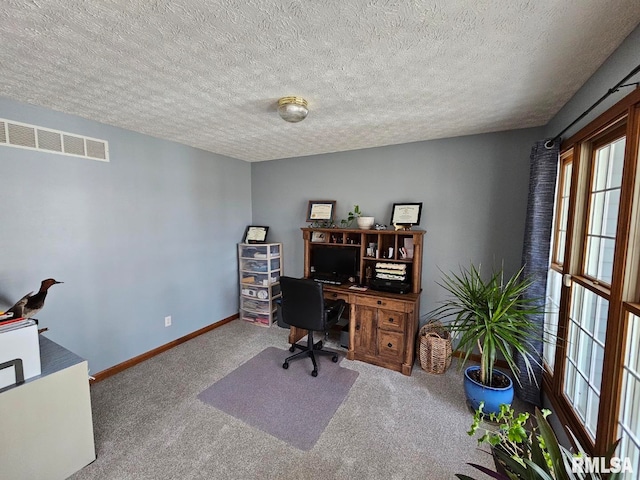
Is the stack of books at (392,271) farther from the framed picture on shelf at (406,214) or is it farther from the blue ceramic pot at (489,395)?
the blue ceramic pot at (489,395)

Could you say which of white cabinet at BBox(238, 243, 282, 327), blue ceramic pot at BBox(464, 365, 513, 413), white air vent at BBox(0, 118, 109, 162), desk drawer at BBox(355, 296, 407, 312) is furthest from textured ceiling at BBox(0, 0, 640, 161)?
blue ceramic pot at BBox(464, 365, 513, 413)

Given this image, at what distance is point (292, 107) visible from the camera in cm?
181

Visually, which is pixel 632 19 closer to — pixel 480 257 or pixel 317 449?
pixel 480 257

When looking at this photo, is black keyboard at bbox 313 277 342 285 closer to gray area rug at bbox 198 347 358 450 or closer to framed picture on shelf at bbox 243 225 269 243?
gray area rug at bbox 198 347 358 450

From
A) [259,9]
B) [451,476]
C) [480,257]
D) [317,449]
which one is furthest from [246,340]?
[259,9]

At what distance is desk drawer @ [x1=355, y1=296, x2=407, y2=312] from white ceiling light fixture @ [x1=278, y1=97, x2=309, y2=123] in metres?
1.82

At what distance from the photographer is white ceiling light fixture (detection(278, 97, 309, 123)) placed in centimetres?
181

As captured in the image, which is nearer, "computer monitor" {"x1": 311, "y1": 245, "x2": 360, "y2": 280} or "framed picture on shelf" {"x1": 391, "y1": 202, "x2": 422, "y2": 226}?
"framed picture on shelf" {"x1": 391, "y1": 202, "x2": 422, "y2": 226}

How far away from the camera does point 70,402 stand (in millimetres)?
1590

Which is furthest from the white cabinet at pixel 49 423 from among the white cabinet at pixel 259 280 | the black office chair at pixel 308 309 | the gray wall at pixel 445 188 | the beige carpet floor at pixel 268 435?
the gray wall at pixel 445 188

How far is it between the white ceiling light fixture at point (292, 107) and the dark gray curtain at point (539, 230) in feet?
5.82

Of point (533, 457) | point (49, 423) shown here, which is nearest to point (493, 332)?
point (533, 457)

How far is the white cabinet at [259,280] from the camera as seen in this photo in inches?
146

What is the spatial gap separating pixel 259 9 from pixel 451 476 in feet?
8.32
